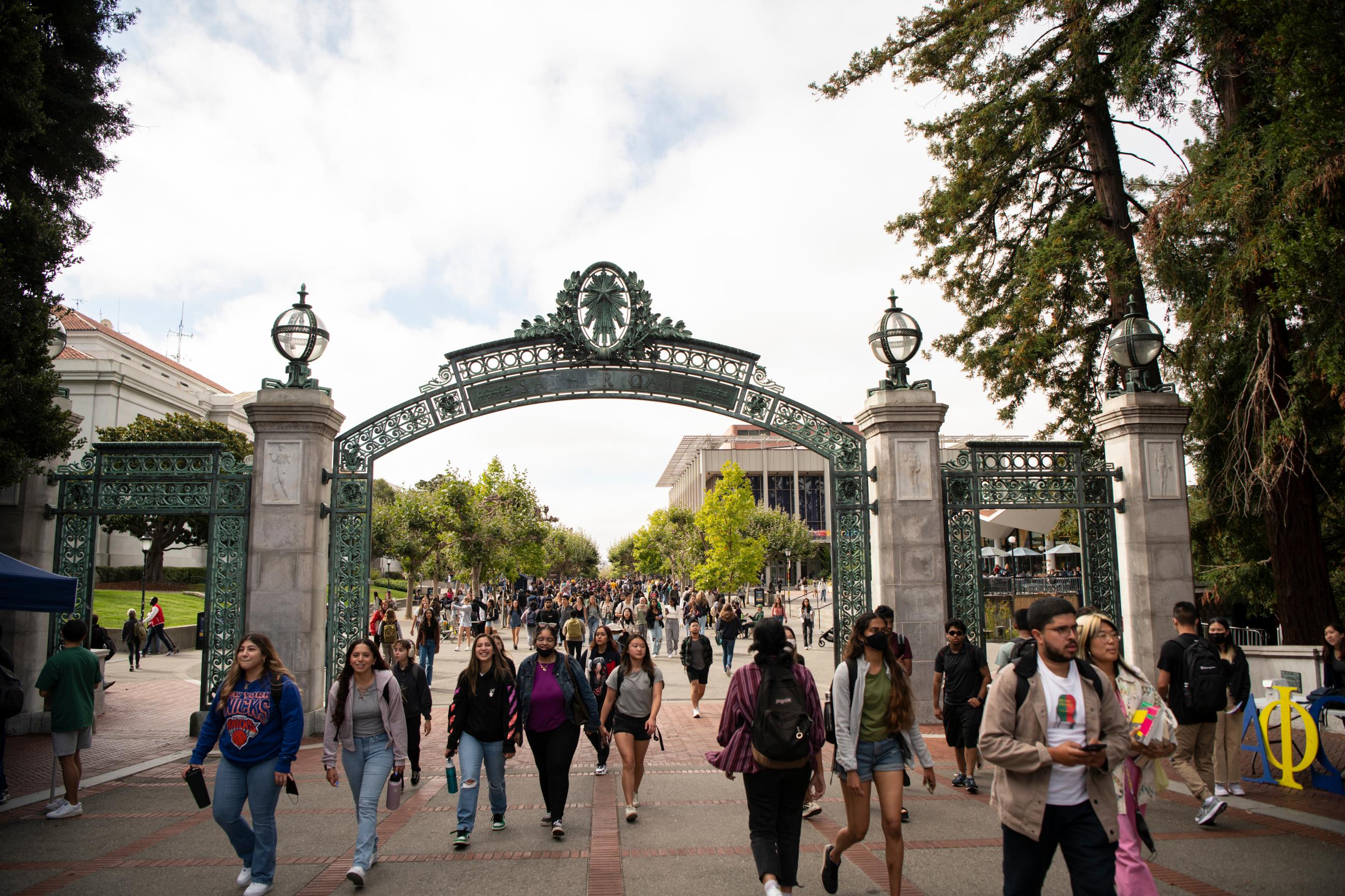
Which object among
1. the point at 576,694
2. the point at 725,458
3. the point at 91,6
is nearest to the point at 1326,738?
the point at 576,694

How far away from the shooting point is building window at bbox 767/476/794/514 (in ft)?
322

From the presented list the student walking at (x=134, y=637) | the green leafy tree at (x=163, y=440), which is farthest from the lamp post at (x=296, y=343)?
the green leafy tree at (x=163, y=440)

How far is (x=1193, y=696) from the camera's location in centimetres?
712

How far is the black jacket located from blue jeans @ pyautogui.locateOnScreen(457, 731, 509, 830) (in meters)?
1.65

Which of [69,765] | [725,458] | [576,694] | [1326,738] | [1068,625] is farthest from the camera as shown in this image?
[725,458]

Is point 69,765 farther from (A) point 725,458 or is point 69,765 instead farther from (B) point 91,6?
(A) point 725,458

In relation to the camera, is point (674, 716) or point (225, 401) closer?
point (674, 716)

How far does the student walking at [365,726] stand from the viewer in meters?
5.95

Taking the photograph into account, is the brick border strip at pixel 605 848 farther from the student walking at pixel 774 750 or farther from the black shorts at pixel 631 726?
the student walking at pixel 774 750

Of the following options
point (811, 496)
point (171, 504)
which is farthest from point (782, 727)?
point (811, 496)

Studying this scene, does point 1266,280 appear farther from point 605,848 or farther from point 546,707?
point 605,848

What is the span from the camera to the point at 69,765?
7.54m

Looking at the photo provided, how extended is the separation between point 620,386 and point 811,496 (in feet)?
292

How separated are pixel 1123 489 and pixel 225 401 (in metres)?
51.9
